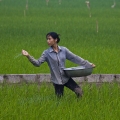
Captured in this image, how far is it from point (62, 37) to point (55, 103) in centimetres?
1044

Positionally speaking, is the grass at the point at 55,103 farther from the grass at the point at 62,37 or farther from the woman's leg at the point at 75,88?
the grass at the point at 62,37

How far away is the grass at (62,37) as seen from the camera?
418 inches

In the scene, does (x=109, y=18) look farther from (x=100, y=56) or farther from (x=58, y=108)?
(x=58, y=108)

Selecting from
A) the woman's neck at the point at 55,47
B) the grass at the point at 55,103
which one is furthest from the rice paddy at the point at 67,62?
the woman's neck at the point at 55,47

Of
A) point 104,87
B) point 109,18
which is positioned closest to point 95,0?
point 109,18

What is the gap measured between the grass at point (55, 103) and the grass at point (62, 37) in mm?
1907

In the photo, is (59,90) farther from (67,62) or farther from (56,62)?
(67,62)

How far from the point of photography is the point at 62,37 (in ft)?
55.7

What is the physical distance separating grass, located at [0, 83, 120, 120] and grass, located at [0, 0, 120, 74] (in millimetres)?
1907

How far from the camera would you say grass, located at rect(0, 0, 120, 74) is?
10.6 meters

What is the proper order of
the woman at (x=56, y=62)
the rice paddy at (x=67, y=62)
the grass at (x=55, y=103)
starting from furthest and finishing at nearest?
the woman at (x=56, y=62)
the rice paddy at (x=67, y=62)
the grass at (x=55, y=103)

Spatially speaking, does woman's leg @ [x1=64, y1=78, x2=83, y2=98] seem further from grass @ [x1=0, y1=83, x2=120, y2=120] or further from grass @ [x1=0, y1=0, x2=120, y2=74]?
grass @ [x1=0, y1=0, x2=120, y2=74]

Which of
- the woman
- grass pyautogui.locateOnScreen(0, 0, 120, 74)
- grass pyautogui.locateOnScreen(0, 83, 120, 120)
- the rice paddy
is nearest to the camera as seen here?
grass pyautogui.locateOnScreen(0, 83, 120, 120)

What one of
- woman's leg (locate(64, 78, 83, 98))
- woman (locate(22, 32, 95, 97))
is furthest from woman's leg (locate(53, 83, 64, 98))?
woman's leg (locate(64, 78, 83, 98))
